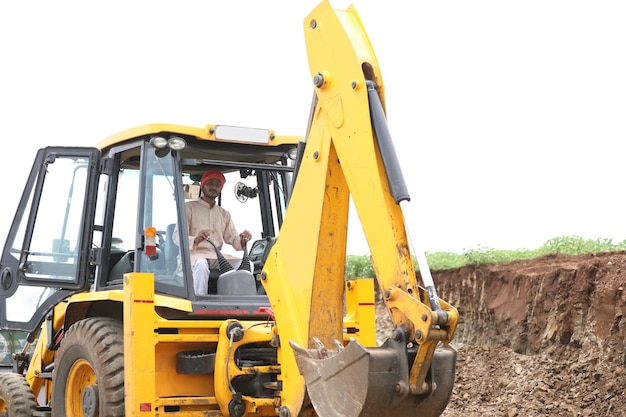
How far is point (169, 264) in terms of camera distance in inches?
292

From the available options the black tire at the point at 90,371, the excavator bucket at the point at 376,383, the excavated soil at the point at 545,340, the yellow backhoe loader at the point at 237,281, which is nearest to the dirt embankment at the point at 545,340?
the excavated soil at the point at 545,340

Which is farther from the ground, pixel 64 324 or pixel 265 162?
pixel 265 162

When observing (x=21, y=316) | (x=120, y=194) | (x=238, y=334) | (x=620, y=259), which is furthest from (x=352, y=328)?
(x=620, y=259)

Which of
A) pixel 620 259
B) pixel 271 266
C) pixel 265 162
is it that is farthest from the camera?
pixel 620 259

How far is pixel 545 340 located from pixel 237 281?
6.32 metres

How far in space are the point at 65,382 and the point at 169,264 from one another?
56.6 inches

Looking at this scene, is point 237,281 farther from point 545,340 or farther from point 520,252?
point 520,252

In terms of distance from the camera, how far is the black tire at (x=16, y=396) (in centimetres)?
841

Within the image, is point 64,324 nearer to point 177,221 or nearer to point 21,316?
point 21,316

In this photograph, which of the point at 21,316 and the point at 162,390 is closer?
the point at 162,390

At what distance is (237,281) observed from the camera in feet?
24.9

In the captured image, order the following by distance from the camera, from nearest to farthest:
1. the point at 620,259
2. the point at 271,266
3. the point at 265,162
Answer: the point at 271,266
the point at 265,162
the point at 620,259

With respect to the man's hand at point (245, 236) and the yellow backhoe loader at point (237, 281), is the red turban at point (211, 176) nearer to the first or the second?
the yellow backhoe loader at point (237, 281)

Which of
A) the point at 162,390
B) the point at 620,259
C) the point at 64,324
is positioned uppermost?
the point at 620,259
